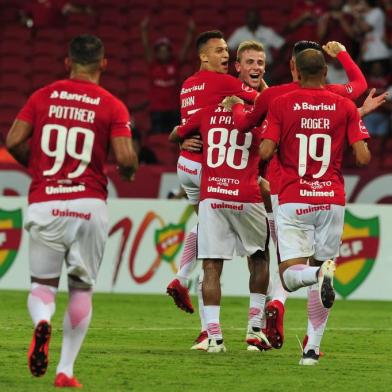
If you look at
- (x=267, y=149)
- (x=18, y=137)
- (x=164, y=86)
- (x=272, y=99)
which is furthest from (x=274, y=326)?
(x=164, y=86)

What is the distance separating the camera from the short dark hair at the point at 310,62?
883 cm

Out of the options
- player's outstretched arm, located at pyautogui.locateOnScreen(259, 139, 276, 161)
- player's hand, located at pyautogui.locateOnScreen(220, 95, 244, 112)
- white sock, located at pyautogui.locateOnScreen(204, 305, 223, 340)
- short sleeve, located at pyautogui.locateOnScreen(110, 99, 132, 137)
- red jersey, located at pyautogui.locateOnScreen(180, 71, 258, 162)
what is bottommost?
white sock, located at pyautogui.locateOnScreen(204, 305, 223, 340)

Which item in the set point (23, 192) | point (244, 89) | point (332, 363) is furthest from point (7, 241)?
point (332, 363)

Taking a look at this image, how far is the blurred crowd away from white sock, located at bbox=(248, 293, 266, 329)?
8.63 m

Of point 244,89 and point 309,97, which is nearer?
point 309,97

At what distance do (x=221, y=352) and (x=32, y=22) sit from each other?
510 inches

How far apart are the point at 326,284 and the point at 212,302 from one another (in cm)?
171

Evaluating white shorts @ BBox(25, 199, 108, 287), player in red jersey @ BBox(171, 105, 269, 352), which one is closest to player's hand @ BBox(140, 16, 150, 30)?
player in red jersey @ BBox(171, 105, 269, 352)

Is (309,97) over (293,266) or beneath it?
over

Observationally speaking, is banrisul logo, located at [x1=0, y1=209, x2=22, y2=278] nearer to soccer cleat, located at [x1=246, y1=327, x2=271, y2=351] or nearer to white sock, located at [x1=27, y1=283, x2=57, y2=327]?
soccer cleat, located at [x1=246, y1=327, x2=271, y2=351]

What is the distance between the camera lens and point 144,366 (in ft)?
29.0

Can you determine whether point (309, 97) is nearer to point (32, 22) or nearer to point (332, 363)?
point (332, 363)

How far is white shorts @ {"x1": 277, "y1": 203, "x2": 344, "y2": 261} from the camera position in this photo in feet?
29.4

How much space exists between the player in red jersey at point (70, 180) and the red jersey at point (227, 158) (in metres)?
2.40
